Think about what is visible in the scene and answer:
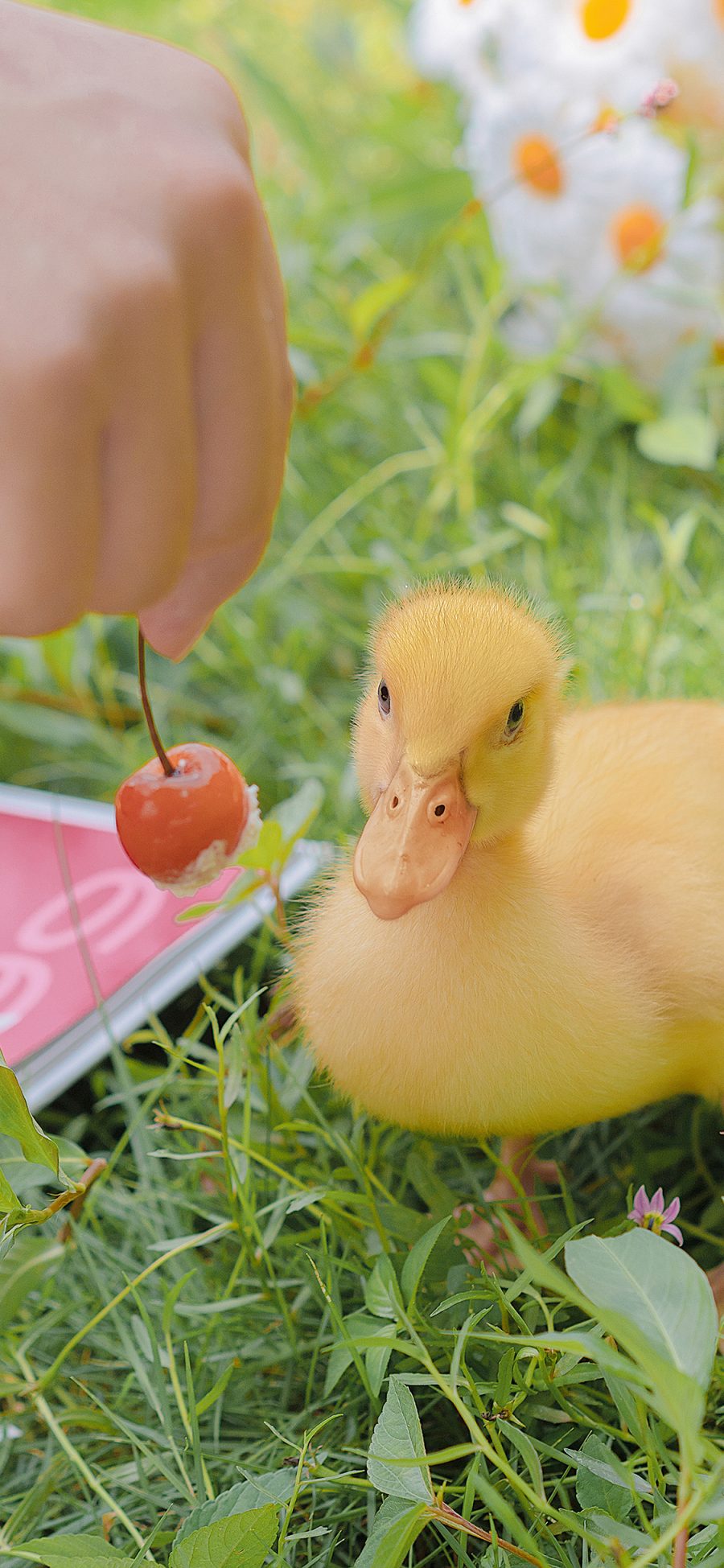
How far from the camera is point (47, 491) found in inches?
18.4

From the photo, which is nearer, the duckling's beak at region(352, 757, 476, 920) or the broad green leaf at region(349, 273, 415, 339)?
the duckling's beak at region(352, 757, 476, 920)

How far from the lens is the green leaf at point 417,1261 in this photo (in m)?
0.62

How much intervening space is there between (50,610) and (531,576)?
34.4 inches

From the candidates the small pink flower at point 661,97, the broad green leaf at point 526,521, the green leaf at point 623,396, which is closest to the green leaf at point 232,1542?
the small pink flower at point 661,97

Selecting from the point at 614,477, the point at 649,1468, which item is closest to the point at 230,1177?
the point at 649,1468

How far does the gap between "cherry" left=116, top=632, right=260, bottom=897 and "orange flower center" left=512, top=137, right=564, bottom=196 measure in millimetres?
1093

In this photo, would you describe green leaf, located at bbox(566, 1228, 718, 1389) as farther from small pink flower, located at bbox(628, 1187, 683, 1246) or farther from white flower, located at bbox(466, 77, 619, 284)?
white flower, located at bbox(466, 77, 619, 284)

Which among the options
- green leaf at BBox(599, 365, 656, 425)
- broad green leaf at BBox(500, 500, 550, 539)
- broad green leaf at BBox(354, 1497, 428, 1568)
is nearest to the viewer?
broad green leaf at BBox(354, 1497, 428, 1568)

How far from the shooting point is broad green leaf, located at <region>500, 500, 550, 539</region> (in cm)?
136

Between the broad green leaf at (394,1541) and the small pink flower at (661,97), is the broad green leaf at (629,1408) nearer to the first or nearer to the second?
the broad green leaf at (394,1541)

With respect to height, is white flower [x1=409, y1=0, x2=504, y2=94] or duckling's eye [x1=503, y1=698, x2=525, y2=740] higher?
white flower [x1=409, y1=0, x2=504, y2=94]

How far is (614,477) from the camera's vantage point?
4.86 ft

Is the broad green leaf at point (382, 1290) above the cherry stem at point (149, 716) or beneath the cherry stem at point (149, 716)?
beneath

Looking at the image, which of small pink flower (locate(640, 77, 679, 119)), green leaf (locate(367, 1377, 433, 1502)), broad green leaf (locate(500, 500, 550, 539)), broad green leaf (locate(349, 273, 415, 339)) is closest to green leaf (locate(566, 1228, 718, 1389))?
green leaf (locate(367, 1377, 433, 1502))
